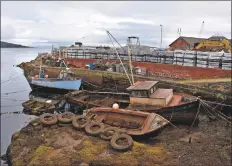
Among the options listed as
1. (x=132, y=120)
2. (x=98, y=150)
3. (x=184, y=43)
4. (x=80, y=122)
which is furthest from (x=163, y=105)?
(x=184, y=43)

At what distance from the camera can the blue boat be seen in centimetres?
3066

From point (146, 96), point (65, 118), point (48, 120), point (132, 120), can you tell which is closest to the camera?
point (48, 120)

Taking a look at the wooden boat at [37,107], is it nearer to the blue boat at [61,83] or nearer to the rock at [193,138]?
the blue boat at [61,83]

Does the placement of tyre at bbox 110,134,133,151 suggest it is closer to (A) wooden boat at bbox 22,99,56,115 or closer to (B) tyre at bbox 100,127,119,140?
(B) tyre at bbox 100,127,119,140

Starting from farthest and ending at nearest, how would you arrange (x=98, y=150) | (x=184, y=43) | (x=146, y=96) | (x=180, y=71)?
1. (x=184, y=43)
2. (x=180, y=71)
3. (x=146, y=96)
4. (x=98, y=150)

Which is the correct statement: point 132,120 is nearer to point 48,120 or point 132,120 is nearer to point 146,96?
point 146,96

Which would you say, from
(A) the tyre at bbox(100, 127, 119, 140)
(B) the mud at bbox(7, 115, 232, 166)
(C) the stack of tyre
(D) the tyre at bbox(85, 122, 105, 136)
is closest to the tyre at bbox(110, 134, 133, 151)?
(C) the stack of tyre

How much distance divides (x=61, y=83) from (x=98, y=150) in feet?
62.9

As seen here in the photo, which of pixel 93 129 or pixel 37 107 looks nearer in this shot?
pixel 93 129

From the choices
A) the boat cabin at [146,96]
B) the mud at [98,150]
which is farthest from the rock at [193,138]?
the boat cabin at [146,96]

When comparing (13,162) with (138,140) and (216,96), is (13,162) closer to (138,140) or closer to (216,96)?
(138,140)

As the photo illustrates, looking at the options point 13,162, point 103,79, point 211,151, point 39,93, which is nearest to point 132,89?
point 211,151

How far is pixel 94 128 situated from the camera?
15031 millimetres

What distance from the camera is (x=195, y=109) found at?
18.1 metres
